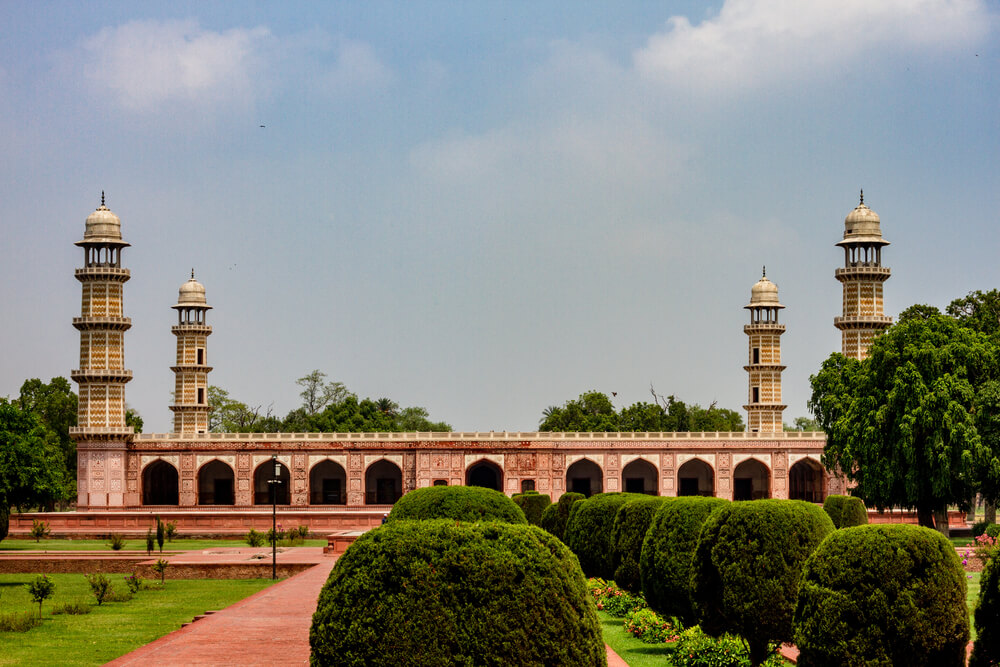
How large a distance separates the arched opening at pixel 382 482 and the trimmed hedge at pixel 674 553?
3933cm

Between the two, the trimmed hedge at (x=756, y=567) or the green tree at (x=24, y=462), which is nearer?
the trimmed hedge at (x=756, y=567)

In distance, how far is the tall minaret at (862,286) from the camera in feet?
161

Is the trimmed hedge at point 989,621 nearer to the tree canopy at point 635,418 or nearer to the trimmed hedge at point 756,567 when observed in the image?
the trimmed hedge at point 756,567

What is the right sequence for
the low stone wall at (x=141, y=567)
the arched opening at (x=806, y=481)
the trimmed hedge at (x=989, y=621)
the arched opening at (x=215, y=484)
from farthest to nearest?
the arched opening at (x=215, y=484) → the arched opening at (x=806, y=481) → the low stone wall at (x=141, y=567) → the trimmed hedge at (x=989, y=621)

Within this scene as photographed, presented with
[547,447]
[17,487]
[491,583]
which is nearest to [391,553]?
[491,583]

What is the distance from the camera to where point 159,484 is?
5266 cm

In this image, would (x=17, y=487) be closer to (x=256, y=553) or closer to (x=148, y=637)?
(x=256, y=553)

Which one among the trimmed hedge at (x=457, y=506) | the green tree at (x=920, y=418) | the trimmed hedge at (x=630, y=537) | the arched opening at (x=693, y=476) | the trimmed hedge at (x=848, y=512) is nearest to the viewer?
the trimmed hedge at (x=457, y=506)

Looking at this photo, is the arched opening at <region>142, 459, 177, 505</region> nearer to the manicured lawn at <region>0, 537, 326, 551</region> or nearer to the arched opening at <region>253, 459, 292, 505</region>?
the arched opening at <region>253, 459, 292, 505</region>

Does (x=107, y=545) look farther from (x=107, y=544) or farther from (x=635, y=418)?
(x=635, y=418)

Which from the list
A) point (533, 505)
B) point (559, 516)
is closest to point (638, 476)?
point (533, 505)

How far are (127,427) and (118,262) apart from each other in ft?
21.5

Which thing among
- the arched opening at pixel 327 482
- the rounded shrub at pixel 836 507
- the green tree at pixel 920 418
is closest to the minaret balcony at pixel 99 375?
the arched opening at pixel 327 482

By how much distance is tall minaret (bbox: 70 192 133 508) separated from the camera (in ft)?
158
